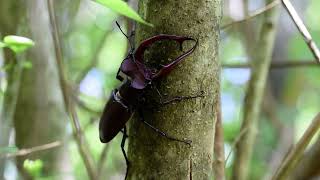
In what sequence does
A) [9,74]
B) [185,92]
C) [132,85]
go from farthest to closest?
[9,74], [132,85], [185,92]

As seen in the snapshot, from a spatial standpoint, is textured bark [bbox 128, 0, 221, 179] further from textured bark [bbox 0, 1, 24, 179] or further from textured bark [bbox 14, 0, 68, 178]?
textured bark [bbox 14, 0, 68, 178]

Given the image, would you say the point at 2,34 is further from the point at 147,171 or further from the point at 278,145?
the point at 278,145

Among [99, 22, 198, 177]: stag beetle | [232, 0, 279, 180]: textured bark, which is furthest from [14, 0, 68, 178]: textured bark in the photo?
[99, 22, 198, 177]: stag beetle

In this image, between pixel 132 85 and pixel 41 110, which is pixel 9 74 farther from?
pixel 132 85

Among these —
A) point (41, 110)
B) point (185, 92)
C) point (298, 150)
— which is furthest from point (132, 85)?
point (41, 110)

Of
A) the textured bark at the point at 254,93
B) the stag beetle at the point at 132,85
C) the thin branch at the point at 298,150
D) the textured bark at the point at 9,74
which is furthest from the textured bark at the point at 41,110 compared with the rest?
the thin branch at the point at 298,150
